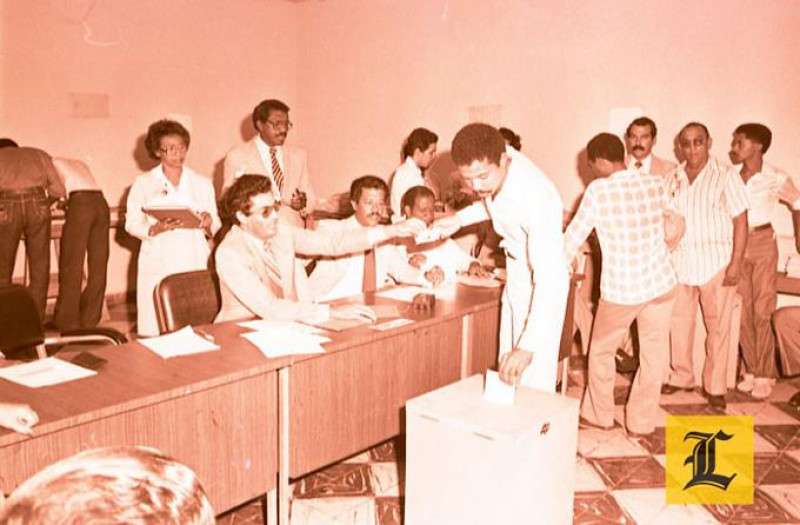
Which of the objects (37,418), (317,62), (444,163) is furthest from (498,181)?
(317,62)

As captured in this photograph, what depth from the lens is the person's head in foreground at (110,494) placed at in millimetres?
634

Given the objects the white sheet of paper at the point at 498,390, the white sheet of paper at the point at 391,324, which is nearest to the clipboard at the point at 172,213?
the white sheet of paper at the point at 391,324

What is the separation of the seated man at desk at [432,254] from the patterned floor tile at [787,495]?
171 centimetres

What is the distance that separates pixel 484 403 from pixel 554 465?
293 millimetres

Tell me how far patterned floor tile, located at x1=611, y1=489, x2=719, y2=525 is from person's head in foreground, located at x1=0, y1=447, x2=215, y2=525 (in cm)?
261

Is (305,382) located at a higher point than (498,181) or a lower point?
lower

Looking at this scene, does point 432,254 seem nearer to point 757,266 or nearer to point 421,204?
point 421,204

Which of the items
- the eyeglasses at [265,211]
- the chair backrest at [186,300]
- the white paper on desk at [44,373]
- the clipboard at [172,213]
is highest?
the eyeglasses at [265,211]

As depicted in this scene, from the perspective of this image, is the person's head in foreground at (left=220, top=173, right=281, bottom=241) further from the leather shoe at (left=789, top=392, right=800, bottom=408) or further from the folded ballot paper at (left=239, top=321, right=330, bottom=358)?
the leather shoe at (left=789, top=392, right=800, bottom=408)

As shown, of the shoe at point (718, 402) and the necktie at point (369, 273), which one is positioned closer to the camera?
the necktie at point (369, 273)

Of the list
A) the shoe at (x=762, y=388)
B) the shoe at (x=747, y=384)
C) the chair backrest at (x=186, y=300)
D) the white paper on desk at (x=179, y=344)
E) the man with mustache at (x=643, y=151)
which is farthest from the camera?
the man with mustache at (x=643, y=151)

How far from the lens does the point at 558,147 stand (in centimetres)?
618

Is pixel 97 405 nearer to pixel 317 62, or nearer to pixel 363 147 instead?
pixel 363 147

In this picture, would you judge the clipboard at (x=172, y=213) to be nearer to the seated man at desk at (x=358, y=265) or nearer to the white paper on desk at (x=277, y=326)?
the seated man at desk at (x=358, y=265)
